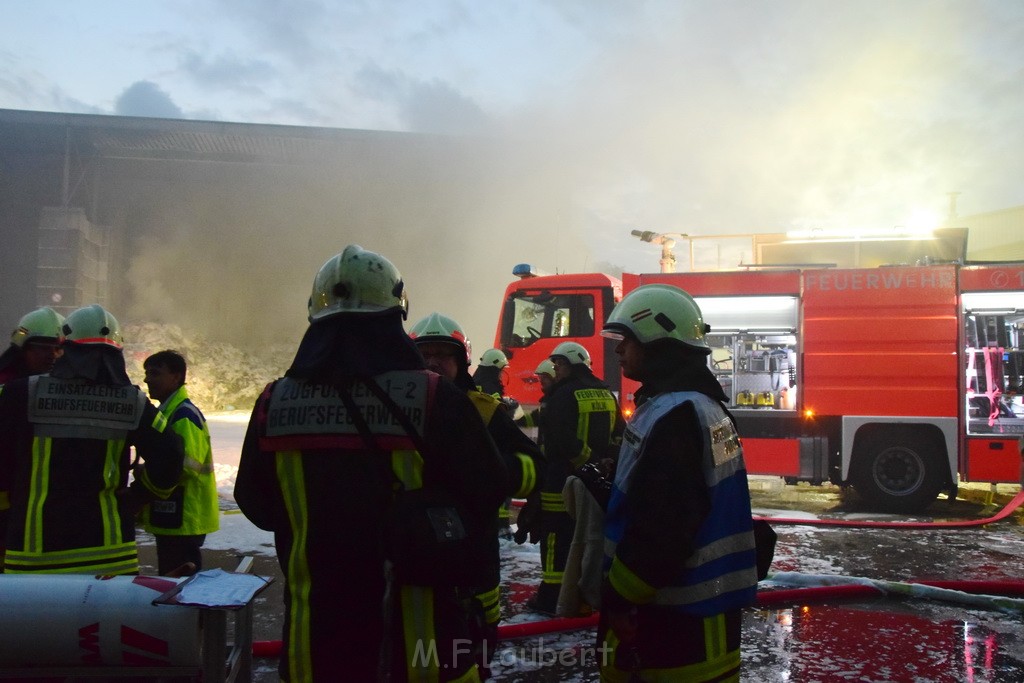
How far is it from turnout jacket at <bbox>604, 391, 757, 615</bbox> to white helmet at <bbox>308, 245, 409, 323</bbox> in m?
0.74

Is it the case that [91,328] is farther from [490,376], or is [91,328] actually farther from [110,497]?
[490,376]

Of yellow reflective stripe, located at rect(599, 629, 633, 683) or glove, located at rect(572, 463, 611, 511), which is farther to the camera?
glove, located at rect(572, 463, 611, 511)

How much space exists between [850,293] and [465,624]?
7568 mm

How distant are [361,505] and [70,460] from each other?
5.18 ft

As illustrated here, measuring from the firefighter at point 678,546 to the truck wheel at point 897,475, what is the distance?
689 centimetres

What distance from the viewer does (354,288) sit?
5.84ft

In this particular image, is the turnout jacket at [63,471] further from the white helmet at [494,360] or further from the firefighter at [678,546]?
the white helmet at [494,360]

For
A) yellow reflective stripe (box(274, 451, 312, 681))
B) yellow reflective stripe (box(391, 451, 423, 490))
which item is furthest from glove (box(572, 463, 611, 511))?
yellow reflective stripe (box(274, 451, 312, 681))

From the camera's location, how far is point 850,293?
816 cm

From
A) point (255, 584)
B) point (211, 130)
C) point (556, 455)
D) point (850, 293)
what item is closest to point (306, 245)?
point (211, 130)

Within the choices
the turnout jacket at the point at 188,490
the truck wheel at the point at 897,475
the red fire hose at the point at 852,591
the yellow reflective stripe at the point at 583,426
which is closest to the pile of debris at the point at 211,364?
the truck wheel at the point at 897,475

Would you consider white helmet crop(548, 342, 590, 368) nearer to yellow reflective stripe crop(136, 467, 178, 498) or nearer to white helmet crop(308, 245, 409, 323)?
yellow reflective stripe crop(136, 467, 178, 498)

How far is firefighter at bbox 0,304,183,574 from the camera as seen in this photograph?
2.58 m

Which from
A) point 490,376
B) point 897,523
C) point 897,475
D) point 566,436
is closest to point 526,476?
point 566,436
